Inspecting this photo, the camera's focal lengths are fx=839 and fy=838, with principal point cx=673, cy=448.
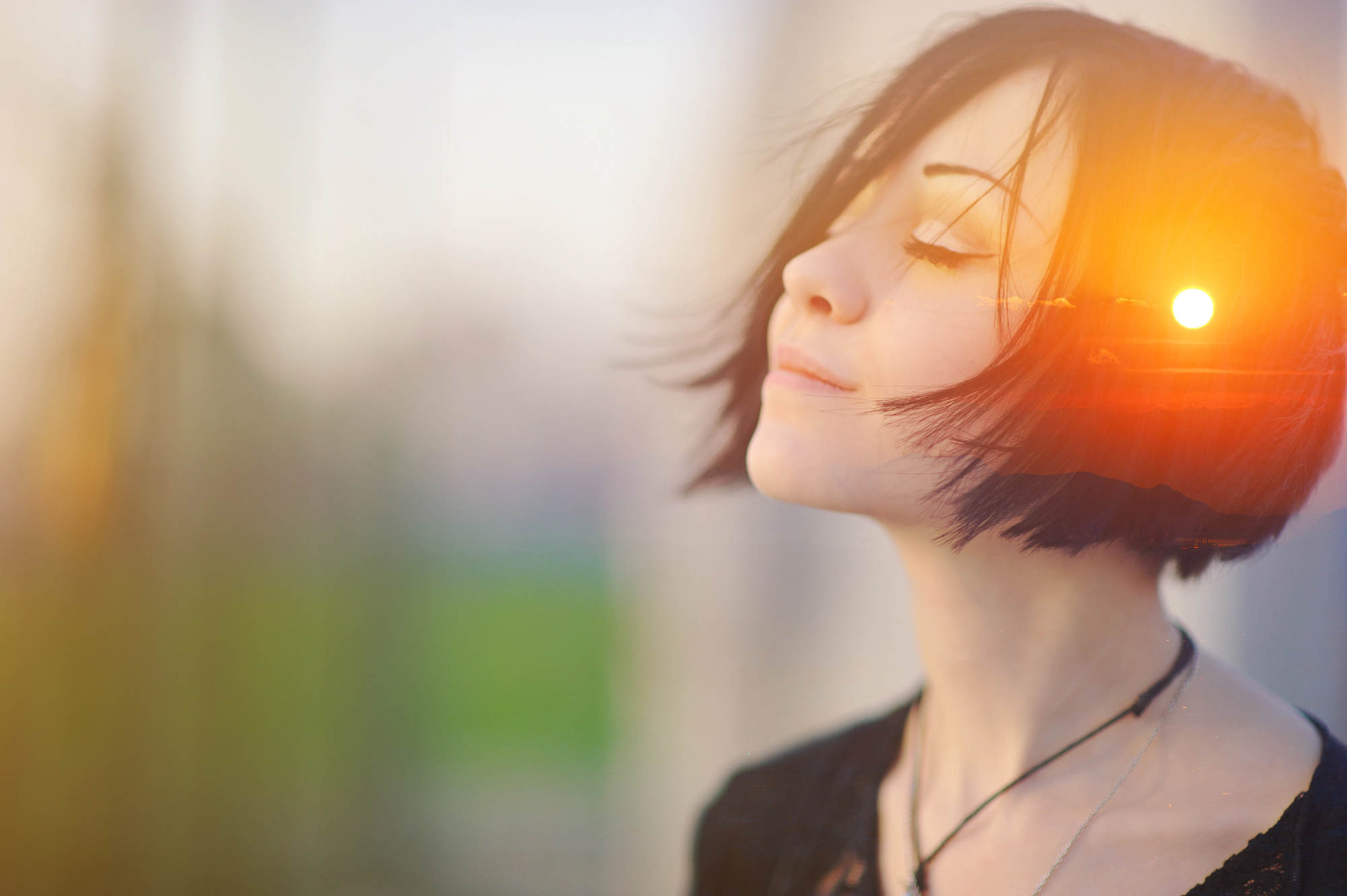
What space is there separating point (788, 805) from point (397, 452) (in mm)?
506

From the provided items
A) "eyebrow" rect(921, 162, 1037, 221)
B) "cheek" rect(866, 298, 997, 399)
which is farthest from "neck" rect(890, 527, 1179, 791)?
"eyebrow" rect(921, 162, 1037, 221)

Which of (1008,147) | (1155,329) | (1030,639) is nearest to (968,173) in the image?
(1008,147)

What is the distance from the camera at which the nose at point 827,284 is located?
0.62m

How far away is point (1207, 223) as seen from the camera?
1.82 feet

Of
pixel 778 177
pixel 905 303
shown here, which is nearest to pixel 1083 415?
pixel 905 303

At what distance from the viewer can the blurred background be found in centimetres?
76

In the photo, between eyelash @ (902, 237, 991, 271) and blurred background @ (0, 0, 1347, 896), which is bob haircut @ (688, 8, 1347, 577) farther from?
blurred background @ (0, 0, 1347, 896)

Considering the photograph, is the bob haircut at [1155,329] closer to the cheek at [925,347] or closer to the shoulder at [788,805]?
the cheek at [925,347]

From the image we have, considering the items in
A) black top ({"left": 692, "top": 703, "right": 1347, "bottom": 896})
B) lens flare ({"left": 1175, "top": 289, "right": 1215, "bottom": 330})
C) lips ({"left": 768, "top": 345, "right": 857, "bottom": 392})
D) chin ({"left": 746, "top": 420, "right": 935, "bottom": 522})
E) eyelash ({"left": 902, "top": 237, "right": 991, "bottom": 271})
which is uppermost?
eyelash ({"left": 902, "top": 237, "right": 991, "bottom": 271})

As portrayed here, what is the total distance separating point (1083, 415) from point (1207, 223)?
147 millimetres

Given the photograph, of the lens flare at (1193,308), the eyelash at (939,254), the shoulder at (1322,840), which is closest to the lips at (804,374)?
the eyelash at (939,254)

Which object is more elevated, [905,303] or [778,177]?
[778,177]

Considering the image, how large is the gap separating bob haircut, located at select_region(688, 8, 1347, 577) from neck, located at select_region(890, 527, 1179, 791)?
0.9 inches

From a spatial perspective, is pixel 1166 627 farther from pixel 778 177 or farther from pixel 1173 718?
pixel 778 177
